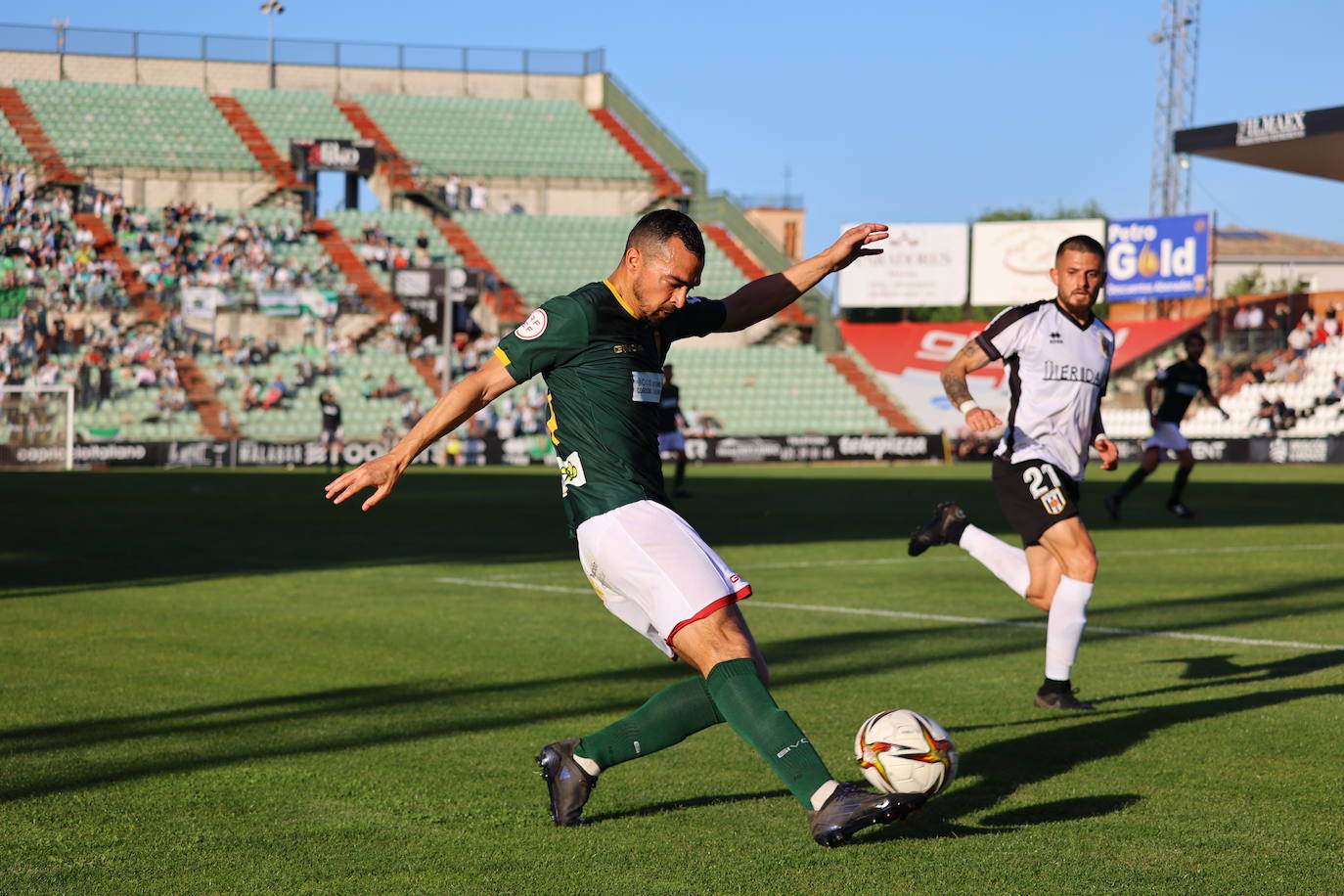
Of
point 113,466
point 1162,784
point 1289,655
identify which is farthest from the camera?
point 113,466

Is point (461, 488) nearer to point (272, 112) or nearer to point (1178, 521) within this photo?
point (1178, 521)

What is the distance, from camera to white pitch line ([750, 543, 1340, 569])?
49.8 feet

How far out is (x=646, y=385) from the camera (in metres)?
5.16

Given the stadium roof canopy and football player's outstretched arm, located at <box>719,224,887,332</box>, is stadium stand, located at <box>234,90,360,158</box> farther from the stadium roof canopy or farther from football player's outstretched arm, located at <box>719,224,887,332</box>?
football player's outstretched arm, located at <box>719,224,887,332</box>

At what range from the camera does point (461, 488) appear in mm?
28734

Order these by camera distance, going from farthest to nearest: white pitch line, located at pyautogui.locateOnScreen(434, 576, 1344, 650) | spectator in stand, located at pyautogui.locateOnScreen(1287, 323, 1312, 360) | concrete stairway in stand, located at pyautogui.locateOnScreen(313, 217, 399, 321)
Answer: spectator in stand, located at pyautogui.locateOnScreen(1287, 323, 1312, 360) → concrete stairway in stand, located at pyautogui.locateOnScreen(313, 217, 399, 321) → white pitch line, located at pyautogui.locateOnScreen(434, 576, 1344, 650)

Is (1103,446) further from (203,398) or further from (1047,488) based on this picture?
(203,398)

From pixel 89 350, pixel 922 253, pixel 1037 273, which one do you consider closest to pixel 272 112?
pixel 89 350

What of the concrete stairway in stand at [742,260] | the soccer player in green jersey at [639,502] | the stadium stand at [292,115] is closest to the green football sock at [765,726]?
the soccer player in green jersey at [639,502]

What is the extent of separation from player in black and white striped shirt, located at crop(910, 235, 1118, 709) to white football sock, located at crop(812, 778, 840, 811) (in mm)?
3377

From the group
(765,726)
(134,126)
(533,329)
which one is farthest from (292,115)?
(765,726)

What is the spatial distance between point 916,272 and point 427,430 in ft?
175

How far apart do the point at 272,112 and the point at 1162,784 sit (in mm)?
51985

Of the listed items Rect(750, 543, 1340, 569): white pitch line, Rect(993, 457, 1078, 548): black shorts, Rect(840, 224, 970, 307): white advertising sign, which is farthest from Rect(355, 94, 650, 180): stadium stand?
Rect(993, 457, 1078, 548): black shorts
